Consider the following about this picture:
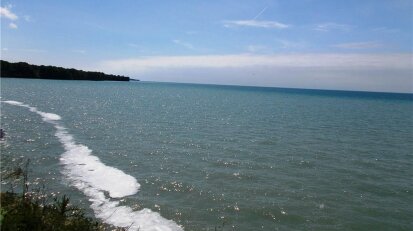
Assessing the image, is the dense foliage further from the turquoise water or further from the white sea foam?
the turquoise water

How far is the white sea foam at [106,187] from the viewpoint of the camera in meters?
13.7

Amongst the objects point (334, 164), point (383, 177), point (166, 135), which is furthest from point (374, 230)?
point (166, 135)

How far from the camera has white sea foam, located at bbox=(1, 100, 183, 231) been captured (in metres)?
13.7

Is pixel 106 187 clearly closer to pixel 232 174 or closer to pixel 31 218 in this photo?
pixel 232 174

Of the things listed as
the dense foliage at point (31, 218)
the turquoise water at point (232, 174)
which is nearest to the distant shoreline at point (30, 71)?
the turquoise water at point (232, 174)

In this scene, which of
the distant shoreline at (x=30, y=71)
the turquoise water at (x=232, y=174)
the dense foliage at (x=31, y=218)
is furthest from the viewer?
the distant shoreline at (x=30, y=71)

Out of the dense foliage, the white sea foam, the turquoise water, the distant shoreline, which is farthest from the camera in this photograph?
the distant shoreline

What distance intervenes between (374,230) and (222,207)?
587 cm

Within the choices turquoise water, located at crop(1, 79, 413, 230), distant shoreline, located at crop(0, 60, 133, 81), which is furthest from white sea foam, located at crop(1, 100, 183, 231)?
distant shoreline, located at crop(0, 60, 133, 81)

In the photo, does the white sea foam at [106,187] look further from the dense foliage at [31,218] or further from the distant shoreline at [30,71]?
the distant shoreline at [30,71]

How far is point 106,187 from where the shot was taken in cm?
1733

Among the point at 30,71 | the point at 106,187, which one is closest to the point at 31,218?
the point at 106,187

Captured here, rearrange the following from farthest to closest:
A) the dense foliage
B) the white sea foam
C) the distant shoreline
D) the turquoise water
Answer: the distant shoreline, the turquoise water, the white sea foam, the dense foliage

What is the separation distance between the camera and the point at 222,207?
1552cm
